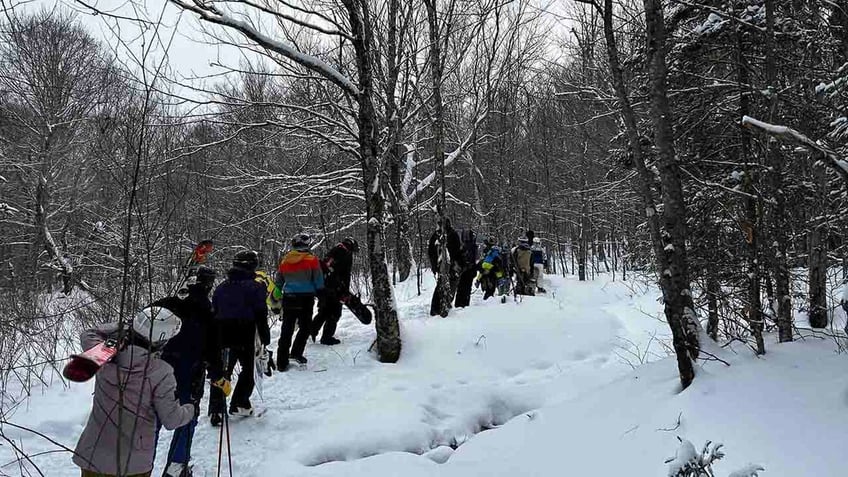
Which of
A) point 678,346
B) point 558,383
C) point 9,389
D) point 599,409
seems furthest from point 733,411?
point 9,389

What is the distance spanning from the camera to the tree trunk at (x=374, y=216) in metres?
7.14

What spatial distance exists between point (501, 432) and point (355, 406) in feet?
5.33

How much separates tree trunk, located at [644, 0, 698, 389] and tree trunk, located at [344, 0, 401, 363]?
366 centimetres

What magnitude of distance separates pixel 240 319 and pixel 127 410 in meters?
2.43

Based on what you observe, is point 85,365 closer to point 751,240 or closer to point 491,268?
point 751,240

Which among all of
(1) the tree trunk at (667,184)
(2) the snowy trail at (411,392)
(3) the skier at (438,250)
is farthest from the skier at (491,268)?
(1) the tree trunk at (667,184)

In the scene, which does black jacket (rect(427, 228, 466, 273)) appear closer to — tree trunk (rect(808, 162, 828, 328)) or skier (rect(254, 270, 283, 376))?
skier (rect(254, 270, 283, 376))

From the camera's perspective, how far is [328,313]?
790 centimetres

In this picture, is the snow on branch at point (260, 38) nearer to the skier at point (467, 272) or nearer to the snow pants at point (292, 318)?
the snow pants at point (292, 318)

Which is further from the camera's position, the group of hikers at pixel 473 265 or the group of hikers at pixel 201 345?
the group of hikers at pixel 473 265

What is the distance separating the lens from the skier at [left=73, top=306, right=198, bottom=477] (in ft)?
9.52

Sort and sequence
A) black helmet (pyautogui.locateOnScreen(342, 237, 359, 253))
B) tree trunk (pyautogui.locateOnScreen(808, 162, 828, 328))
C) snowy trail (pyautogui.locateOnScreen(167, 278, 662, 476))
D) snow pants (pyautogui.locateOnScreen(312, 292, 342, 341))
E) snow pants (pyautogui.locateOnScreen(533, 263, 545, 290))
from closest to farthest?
snowy trail (pyautogui.locateOnScreen(167, 278, 662, 476)) → tree trunk (pyautogui.locateOnScreen(808, 162, 828, 328)) → snow pants (pyautogui.locateOnScreen(312, 292, 342, 341)) → black helmet (pyautogui.locateOnScreen(342, 237, 359, 253)) → snow pants (pyautogui.locateOnScreen(533, 263, 545, 290))

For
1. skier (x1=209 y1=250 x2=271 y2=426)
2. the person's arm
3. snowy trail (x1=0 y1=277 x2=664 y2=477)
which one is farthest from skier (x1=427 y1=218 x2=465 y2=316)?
the person's arm

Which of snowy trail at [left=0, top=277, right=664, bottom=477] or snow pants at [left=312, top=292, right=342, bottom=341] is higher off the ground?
snow pants at [left=312, top=292, right=342, bottom=341]
